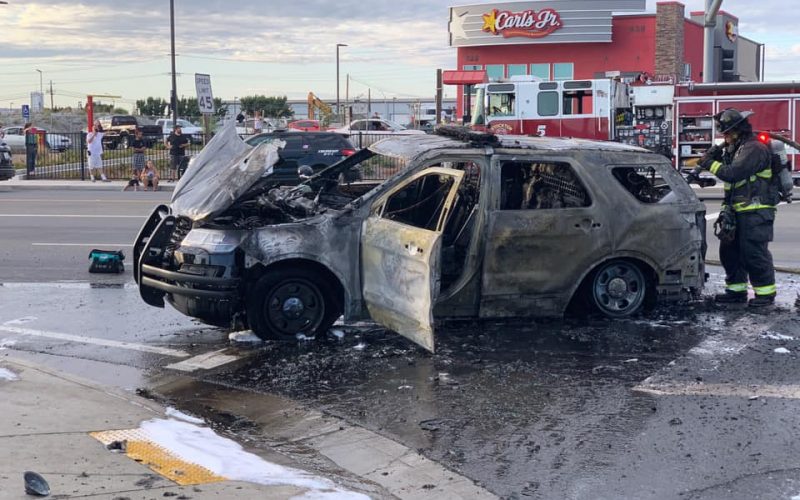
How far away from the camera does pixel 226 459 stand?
5.02 metres

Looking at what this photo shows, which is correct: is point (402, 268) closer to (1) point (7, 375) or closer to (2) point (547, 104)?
(1) point (7, 375)

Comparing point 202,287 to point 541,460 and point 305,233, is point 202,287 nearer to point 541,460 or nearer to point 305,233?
point 305,233

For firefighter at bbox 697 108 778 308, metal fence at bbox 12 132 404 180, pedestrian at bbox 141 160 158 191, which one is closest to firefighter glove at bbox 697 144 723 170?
firefighter at bbox 697 108 778 308

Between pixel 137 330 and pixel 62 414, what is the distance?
2.80 m

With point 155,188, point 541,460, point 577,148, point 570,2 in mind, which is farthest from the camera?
point 570,2

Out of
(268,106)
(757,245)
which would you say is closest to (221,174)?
(757,245)

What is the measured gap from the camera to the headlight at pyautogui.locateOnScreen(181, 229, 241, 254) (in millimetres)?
7379

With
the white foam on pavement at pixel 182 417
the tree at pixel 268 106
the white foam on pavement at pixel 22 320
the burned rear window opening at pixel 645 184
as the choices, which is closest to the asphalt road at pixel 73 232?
the white foam on pavement at pixel 22 320

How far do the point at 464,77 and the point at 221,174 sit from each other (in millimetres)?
19917

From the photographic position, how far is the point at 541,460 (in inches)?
206

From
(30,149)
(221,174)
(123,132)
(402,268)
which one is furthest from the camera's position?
(123,132)

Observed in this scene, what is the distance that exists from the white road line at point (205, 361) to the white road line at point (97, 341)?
0.53 feet

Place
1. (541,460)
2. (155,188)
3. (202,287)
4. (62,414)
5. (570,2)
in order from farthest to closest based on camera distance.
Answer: (570,2)
(155,188)
(202,287)
(62,414)
(541,460)

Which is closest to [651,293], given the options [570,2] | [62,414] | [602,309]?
[602,309]
